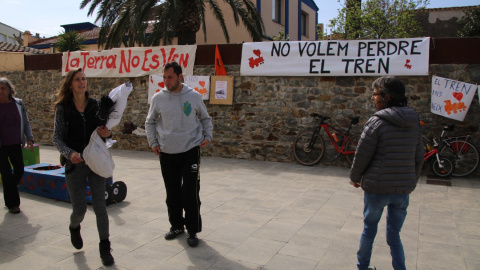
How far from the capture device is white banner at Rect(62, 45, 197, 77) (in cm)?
959

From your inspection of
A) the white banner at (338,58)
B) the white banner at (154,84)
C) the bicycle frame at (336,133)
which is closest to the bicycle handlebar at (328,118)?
the bicycle frame at (336,133)

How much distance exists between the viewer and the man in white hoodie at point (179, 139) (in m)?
3.77

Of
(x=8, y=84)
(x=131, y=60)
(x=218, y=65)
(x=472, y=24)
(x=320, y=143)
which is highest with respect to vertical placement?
(x=472, y=24)

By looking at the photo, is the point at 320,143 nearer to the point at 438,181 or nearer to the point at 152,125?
the point at 438,181

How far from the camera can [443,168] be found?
7199 millimetres

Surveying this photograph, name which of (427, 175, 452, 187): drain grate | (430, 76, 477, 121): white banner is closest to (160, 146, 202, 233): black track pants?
(427, 175, 452, 187): drain grate

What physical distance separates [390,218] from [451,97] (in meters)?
5.39

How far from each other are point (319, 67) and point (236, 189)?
3596 mm

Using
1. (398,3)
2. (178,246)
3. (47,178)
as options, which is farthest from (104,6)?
(398,3)

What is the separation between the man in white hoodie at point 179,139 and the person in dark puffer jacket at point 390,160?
1.61 m

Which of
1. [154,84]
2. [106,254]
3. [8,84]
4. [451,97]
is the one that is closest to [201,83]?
[154,84]

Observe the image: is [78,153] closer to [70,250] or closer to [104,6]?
[70,250]

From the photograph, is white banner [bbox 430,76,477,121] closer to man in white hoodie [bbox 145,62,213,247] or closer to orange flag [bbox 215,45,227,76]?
orange flag [bbox 215,45,227,76]

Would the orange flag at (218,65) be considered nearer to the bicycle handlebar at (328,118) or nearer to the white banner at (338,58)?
the white banner at (338,58)
